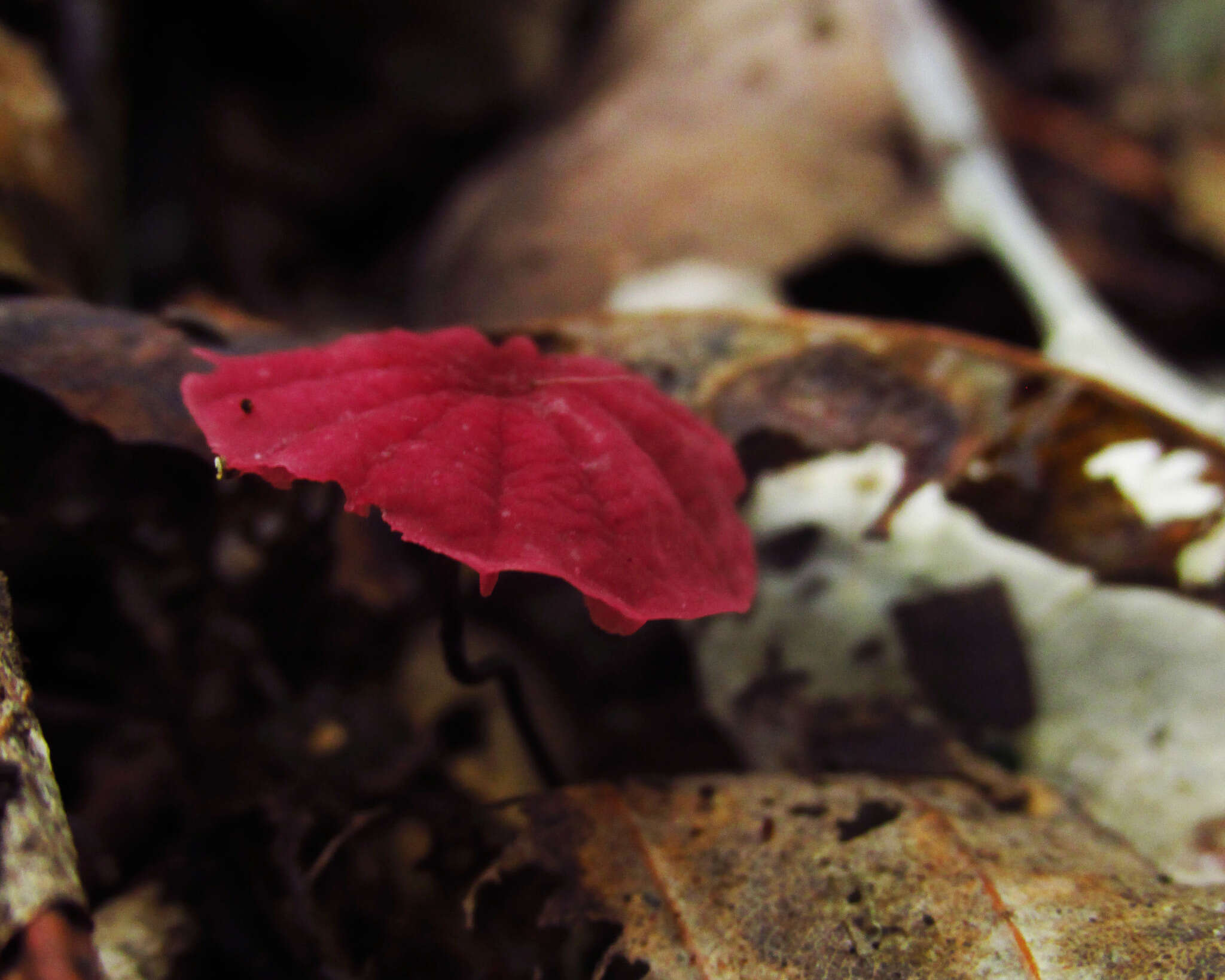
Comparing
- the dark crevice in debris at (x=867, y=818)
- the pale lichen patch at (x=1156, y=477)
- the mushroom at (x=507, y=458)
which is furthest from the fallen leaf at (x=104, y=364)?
the pale lichen patch at (x=1156, y=477)

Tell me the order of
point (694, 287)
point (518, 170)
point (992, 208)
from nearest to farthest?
point (694, 287)
point (992, 208)
point (518, 170)

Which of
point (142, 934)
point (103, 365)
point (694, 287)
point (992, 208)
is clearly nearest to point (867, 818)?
point (142, 934)

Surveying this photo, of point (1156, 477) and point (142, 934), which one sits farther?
point (1156, 477)

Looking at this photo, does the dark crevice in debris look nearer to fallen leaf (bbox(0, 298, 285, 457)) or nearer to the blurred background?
fallen leaf (bbox(0, 298, 285, 457))

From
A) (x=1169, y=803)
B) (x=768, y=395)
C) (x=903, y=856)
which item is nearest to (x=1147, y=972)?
(x=903, y=856)

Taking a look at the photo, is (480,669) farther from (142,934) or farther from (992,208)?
(992,208)

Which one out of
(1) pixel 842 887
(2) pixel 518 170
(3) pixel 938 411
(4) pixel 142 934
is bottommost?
(1) pixel 842 887

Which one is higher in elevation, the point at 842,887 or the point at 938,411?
the point at 938,411

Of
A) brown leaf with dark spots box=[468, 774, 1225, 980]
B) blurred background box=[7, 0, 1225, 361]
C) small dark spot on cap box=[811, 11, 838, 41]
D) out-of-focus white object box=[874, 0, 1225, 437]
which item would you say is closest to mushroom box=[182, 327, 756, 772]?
brown leaf with dark spots box=[468, 774, 1225, 980]
